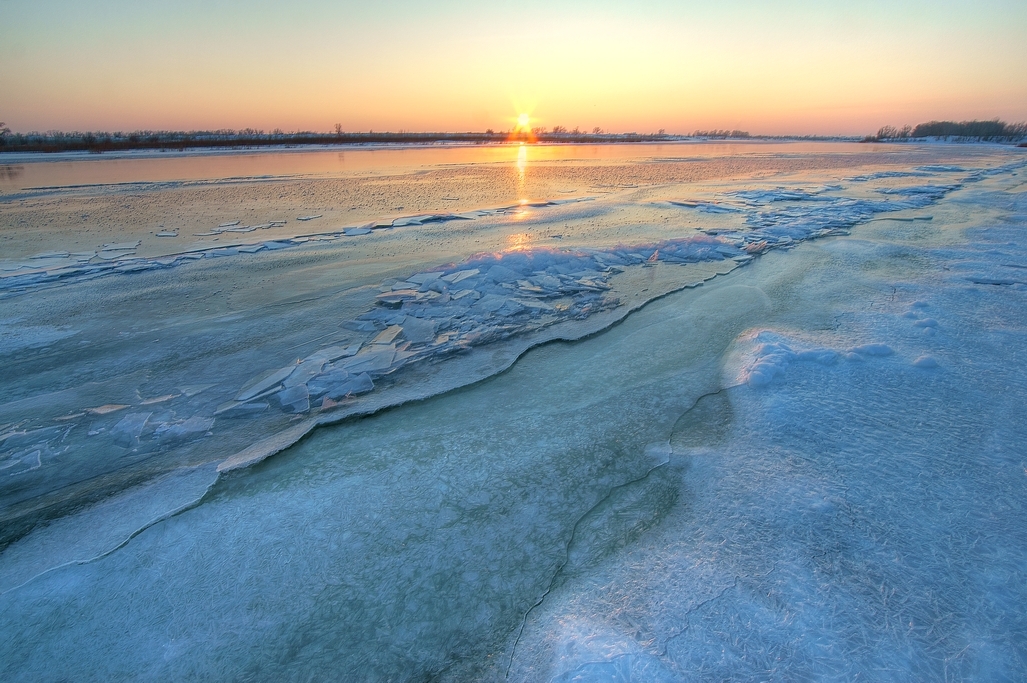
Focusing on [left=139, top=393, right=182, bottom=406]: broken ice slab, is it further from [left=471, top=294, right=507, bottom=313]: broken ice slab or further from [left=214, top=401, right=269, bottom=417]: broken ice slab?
[left=471, top=294, right=507, bottom=313]: broken ice slab

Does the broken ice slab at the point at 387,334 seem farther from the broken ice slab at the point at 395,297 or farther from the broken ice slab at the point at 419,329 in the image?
the broken ice slab at the point at 395,297

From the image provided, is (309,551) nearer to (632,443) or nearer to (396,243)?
(632,443)

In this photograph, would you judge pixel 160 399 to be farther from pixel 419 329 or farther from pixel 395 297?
pixel 395 297

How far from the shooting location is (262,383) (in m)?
3.29

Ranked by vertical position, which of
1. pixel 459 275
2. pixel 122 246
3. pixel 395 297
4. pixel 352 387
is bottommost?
pixel 352 387

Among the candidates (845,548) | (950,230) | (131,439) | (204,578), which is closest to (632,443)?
(845,548)

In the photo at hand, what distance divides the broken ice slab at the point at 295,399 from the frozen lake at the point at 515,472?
0.02m

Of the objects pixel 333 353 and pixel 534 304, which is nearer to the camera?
pixel 333 353

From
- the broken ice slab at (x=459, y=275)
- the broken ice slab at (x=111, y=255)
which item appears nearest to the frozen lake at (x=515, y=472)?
the broken ice slab at (x=459, y=275)

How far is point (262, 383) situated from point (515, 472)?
201 centimetres

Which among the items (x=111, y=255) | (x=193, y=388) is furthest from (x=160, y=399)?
(x=111, y=255)

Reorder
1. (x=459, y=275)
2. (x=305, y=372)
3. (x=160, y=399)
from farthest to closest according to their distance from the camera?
(x=459, y=275) → (x=305, y=372) → (x=160, y=399)

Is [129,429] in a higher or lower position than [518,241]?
lower

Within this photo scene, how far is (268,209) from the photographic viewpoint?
1027 cm
